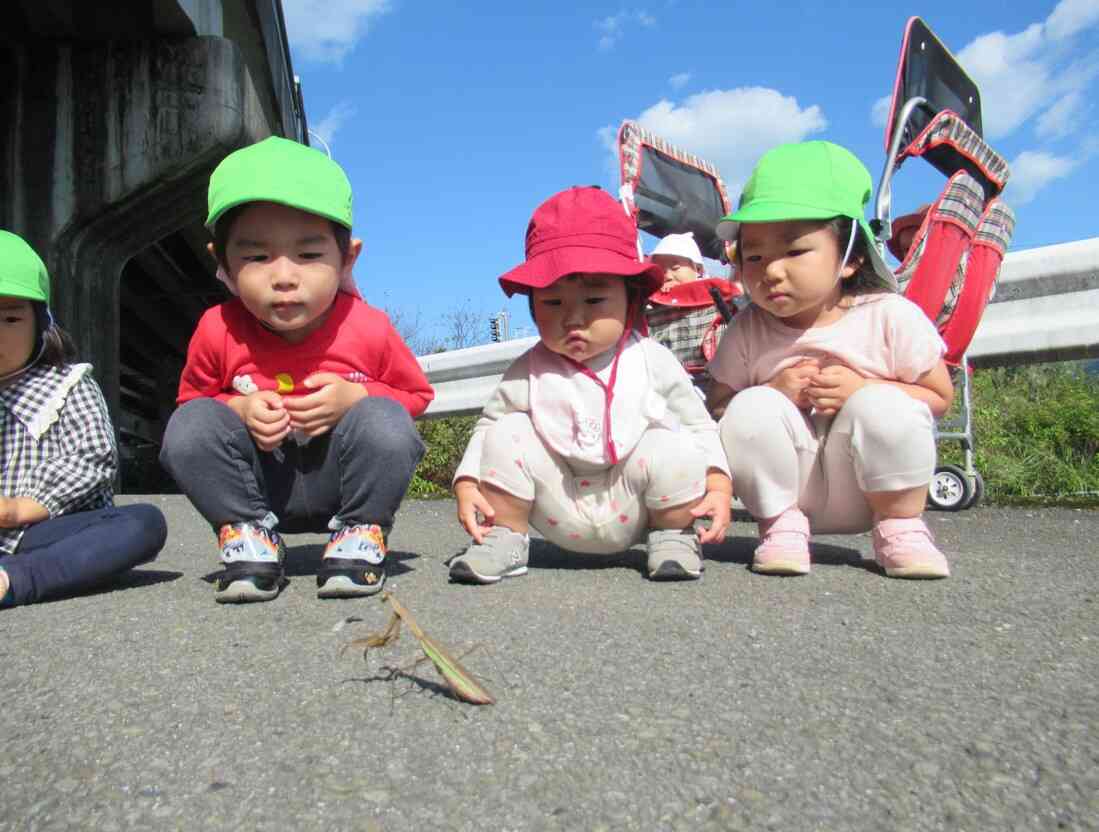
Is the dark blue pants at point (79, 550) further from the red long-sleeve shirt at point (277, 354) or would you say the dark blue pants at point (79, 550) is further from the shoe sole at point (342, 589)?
the shoe sole at point (342, 589)

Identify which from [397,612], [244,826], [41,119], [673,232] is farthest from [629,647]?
[41,119]

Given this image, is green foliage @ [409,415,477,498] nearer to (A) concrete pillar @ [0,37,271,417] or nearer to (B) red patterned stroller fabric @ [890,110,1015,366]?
(A) concrete pillar @ [0,37,271,417]

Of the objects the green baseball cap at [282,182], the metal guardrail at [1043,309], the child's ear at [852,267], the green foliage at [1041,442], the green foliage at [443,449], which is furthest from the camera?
the green foliage at [443,449]

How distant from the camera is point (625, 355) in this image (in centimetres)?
235

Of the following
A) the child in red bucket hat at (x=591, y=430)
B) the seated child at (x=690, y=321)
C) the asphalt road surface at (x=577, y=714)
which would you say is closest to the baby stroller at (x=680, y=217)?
the seated child at (x=690, y=321)

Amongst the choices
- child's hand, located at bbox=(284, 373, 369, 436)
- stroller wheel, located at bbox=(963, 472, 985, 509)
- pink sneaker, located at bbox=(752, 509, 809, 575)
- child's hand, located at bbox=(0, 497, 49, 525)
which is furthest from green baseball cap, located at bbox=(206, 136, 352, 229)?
stroller wheel, located at bbox=(963, 472, 985, 509)

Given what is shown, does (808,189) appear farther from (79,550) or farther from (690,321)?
(79,550)

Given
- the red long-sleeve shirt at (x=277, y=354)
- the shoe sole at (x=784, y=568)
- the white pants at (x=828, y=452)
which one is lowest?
the shoe sole at (x=784, y=568)

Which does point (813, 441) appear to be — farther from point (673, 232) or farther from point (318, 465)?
point (673, 232)

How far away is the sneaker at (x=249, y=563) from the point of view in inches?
77.4

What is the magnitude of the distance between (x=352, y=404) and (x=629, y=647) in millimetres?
1086

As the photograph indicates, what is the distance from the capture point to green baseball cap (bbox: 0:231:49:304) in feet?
7.15

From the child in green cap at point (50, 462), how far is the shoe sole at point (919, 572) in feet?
5.97

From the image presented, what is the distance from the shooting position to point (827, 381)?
2.35 meters
